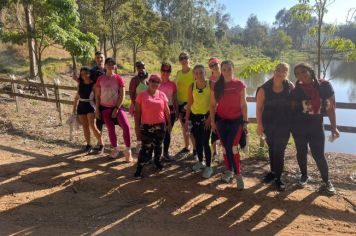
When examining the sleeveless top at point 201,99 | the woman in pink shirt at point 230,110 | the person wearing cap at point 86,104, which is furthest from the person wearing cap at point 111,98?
the woman in pink shirt at point 230,110

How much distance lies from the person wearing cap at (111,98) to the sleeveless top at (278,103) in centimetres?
228

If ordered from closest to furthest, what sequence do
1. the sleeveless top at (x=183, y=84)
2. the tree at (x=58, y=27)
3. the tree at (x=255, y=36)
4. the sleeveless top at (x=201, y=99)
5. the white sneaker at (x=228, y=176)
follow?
the white sneaker at (x=228, y=176) < the sleeveless top at (x=201, y=99) < the sleeveless top at (x=183, y=84) < the tree at (x=58, y=27) < the tree at (x=255, y=36)

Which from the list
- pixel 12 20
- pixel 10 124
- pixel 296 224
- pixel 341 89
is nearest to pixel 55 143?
pixel 10 124

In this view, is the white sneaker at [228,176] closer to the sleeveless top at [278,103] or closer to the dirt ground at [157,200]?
the dirt ground at [157,200]

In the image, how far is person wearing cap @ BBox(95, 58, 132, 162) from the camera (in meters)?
5.65

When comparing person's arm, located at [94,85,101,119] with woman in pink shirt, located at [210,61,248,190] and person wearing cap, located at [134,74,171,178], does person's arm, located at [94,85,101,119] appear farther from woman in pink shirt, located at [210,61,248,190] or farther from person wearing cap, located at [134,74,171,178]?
woman in pink shirt, located at [210,61,248,190]

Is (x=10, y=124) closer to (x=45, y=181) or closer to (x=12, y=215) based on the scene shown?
(x=45, y=181)

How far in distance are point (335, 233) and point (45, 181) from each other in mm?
3724

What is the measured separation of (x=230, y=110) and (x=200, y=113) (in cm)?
63

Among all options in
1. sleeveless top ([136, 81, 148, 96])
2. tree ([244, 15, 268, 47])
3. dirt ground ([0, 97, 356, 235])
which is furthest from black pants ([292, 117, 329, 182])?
tree ([244, 15, 268, 47])

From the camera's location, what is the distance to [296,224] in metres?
3.89

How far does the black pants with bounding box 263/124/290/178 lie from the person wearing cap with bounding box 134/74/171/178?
4.46 feet

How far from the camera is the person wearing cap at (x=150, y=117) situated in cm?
486

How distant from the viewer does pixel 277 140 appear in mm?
4617
